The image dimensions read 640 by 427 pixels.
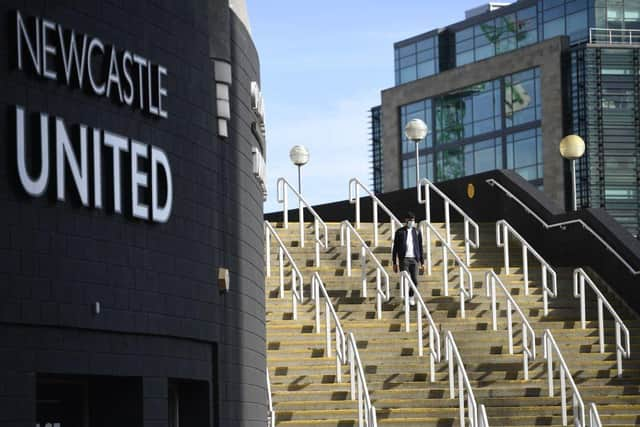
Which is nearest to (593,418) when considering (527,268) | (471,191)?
(527,268)

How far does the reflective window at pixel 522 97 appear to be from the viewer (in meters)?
67.8

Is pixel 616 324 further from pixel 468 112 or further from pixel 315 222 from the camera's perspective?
pixel 468 112

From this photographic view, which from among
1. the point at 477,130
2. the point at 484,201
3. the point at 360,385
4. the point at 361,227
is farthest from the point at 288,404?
the point at 477,130

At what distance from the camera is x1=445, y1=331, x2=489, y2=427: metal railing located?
58.3ft

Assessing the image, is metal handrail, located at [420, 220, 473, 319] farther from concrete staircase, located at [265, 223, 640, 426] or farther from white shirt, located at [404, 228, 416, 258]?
white shirt, located at [404, 228, 416, 258]

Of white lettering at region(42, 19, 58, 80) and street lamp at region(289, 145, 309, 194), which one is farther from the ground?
street lamp at region(289, 145, 309, 194)

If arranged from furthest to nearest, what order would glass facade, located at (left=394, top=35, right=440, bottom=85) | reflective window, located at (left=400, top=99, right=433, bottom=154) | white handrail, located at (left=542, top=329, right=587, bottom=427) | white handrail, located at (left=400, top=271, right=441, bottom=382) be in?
glass facade, located at (left=394, top=35, right=440, bottom=85) < reflective window, located at (left=400, top=99, right=433, bottom=154) < white handrail, located at (left=400, top=271, right=441, bottom=382) < white handrail, located at (left=542, top=329, right=587, bottom=427)

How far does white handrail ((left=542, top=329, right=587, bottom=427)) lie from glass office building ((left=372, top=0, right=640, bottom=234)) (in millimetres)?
45425

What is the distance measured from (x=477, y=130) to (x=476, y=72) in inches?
109

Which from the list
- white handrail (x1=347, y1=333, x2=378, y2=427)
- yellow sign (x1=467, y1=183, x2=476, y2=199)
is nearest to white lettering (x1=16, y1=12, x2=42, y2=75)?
white handrail (x1=347, y1=333, x2=378, y2=427)

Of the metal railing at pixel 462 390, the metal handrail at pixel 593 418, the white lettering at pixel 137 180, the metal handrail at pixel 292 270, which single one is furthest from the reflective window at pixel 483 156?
the white lettering at pixel 137 180

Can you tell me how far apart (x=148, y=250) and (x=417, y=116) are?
2534 inches

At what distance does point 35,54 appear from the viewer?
1094 centimetres

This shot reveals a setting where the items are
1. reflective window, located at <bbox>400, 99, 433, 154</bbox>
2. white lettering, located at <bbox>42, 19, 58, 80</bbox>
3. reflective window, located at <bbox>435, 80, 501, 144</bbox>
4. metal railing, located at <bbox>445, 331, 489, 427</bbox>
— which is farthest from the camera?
reflective window, located at <bbox>400, 99, 433, 154</bbox>
